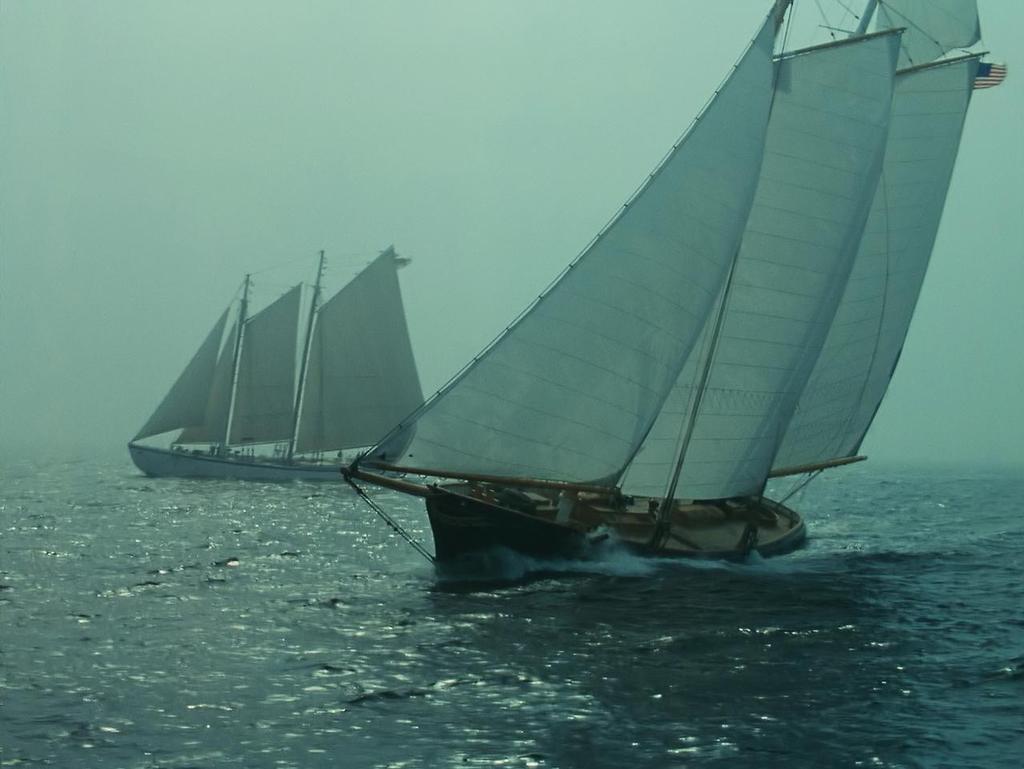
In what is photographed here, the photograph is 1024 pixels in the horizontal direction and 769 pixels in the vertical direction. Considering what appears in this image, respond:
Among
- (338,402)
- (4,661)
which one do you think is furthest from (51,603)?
(338,402)

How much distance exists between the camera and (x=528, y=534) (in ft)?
92.5

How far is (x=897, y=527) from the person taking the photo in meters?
53.2

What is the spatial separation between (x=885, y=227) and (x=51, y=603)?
97.3ft

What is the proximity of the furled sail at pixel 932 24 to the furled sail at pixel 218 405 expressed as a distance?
58.2 meters

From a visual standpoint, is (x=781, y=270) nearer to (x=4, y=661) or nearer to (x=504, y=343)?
(x=504, y=343)

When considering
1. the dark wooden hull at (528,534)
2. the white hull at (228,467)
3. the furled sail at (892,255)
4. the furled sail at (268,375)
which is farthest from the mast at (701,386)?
the white hull at (228,467)

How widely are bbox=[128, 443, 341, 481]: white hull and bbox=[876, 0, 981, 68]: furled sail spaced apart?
186 feet

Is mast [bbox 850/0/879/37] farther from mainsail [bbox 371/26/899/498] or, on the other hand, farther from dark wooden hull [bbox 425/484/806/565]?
dark wooden hull [bbox 425/484/806/565]

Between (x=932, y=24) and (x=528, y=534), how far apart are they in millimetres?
29100

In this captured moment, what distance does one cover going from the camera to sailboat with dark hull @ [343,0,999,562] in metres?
27.1

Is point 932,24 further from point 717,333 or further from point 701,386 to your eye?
point 701,386

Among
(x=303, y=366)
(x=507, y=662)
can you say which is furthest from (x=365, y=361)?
(x=507, y=662)

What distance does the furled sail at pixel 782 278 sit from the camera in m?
31.7

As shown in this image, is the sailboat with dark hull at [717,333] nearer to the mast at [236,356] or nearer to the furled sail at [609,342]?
the furled sail at [609,342]
